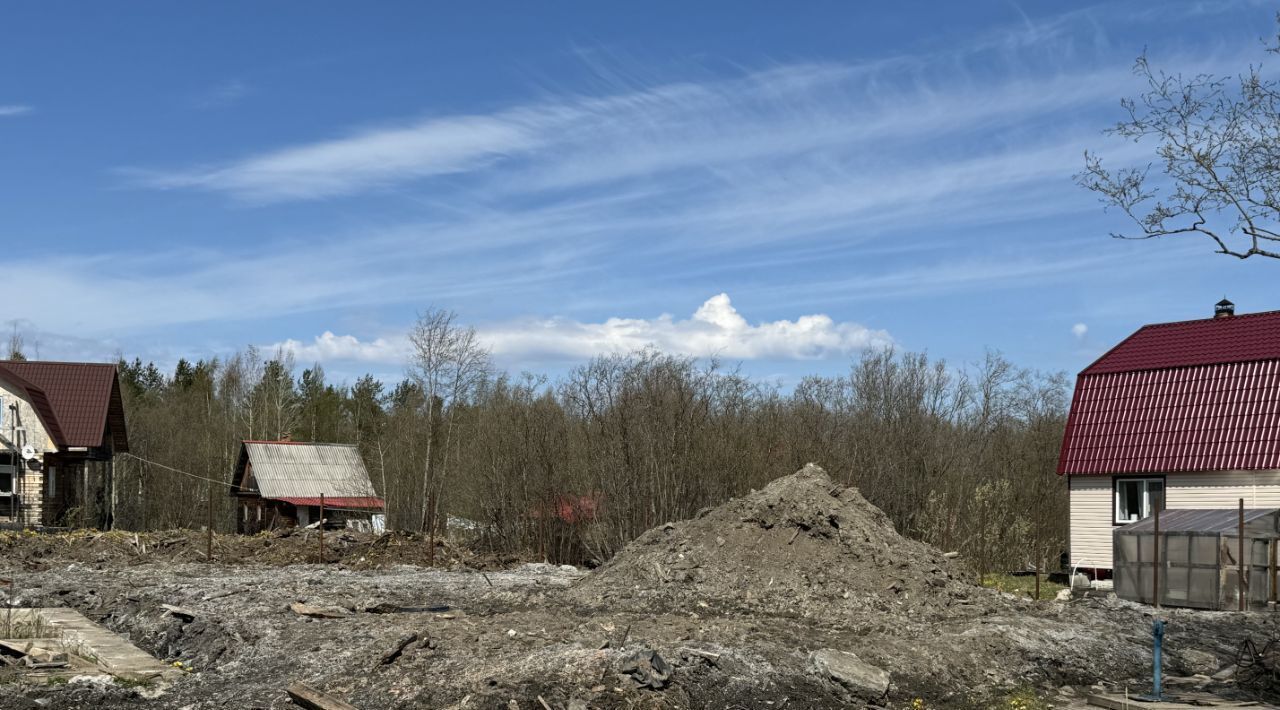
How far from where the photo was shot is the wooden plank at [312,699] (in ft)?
35.5

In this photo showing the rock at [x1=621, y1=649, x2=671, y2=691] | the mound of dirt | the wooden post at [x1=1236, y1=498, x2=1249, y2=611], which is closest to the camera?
A: the rock at [x1=621, y1=649, x2=671, y2=691]

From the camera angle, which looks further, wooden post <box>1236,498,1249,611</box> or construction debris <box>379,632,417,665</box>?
wooden post <box>1236,498,1249,611</box>

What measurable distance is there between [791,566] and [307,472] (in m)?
29.0

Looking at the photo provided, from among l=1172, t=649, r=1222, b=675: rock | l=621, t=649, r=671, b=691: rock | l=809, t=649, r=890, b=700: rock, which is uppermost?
l=621, t=649, r=671, b=691: rock

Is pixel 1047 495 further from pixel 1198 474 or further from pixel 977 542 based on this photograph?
pixel 1198 474

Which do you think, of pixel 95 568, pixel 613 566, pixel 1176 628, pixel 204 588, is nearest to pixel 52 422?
pixel 95 568

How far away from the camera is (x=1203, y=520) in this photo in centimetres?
2112

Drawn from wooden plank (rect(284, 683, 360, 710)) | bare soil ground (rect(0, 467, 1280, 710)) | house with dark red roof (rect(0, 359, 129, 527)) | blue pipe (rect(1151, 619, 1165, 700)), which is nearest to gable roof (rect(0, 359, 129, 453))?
house with dark red roof (rect(0, 359, 129, 527))

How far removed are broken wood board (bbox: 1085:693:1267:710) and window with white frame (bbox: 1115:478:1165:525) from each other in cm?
1472

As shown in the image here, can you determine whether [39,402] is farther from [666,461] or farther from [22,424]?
[666,461]

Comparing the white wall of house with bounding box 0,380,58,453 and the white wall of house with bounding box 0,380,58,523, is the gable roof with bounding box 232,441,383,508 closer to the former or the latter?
the white wall of house with bounding box 0,380,58,453

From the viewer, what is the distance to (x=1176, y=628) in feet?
57.5

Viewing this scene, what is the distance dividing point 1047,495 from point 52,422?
3092 cm

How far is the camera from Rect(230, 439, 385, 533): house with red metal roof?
42.2 metres
